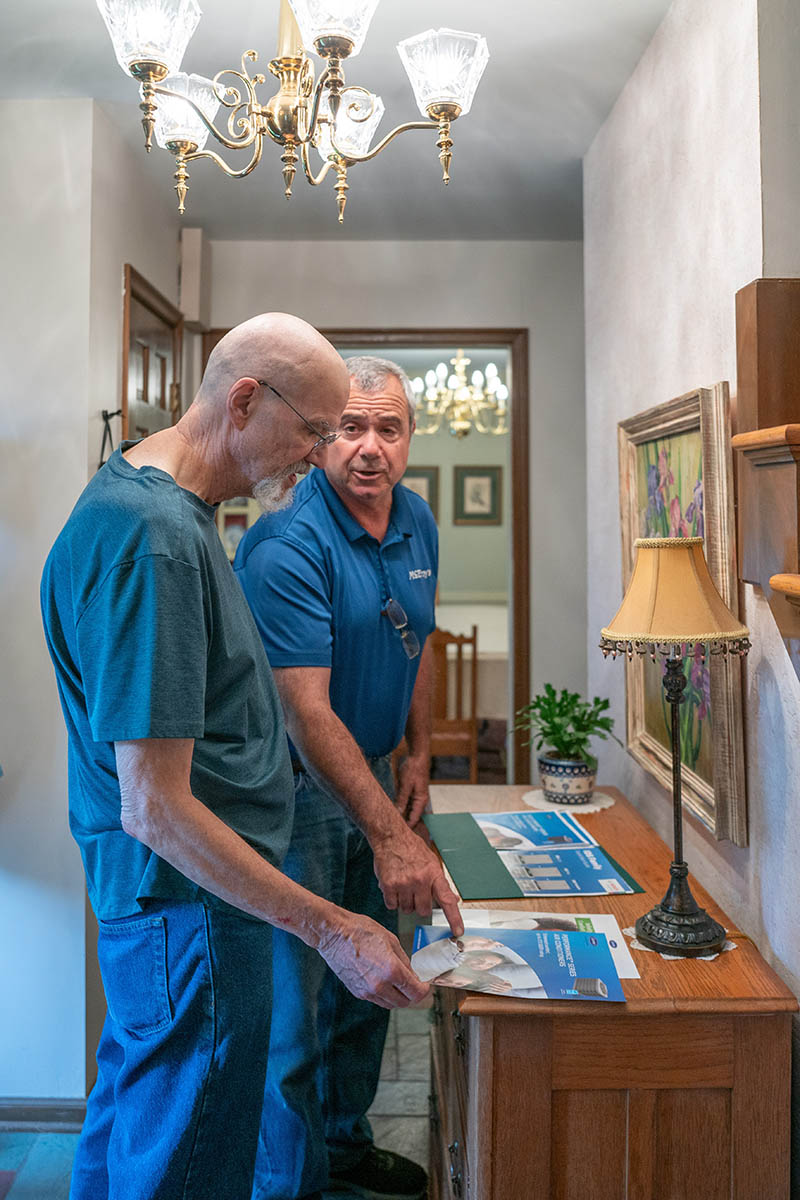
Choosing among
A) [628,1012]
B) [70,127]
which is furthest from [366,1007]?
[70,127]

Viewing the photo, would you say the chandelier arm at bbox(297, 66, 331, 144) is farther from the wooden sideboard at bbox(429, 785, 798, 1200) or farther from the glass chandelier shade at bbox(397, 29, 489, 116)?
the wooden sideboard at bbox(429, 785, 798, 1200)

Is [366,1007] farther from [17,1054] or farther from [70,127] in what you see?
[70,127]

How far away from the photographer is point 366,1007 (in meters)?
2.10

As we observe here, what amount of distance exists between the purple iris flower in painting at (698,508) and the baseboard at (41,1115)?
2.18 meters

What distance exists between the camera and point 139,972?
1285 millimetres

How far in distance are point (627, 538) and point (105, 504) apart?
1.48 m

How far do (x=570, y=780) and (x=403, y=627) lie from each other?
0.69m

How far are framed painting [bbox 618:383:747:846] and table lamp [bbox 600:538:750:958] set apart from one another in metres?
0.15

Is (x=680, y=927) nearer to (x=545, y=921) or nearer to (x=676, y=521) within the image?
(x=545, y=921)

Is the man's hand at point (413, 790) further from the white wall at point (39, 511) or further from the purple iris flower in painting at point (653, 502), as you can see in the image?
the white wall at point (39, 511)

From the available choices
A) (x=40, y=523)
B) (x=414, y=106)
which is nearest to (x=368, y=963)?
(x=40, y=523)

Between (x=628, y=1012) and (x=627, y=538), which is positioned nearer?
(x=628, y=1012)

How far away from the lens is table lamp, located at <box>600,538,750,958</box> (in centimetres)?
147

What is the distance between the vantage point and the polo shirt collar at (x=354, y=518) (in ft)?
6.52
